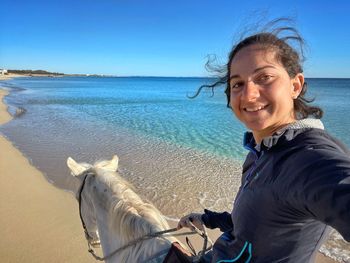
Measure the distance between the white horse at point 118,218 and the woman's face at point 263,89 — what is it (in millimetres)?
1096

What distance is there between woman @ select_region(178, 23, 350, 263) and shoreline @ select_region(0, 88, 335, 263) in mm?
3949

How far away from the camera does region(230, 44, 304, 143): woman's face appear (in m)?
1.44

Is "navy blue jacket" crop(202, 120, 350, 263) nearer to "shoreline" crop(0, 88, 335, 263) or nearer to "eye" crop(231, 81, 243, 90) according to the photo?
"eye" crop(231, 81, 243, 90)

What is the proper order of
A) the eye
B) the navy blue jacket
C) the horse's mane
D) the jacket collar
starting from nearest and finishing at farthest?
the navy blue jacket, the jacket collar, the eye, the horse's mane

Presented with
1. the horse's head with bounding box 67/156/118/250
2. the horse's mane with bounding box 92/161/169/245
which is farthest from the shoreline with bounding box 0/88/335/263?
the horse's mane with bounding box 92/161/169/245

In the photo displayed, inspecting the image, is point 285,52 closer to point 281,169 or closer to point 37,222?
point 281,169

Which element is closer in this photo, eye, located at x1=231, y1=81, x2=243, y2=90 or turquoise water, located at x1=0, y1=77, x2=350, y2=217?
eye, located at x1=231, y1=81, x2=243, y2=90

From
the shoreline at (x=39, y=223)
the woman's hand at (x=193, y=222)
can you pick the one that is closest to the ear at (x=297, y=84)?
the woman's hand at (x=193, y=222)

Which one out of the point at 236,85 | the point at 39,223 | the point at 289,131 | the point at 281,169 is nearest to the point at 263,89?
the point at 236,85

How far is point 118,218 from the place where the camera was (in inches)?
92.9

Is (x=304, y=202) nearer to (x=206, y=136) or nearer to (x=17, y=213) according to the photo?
(x=17, y=213)

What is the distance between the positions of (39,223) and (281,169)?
5.60 m

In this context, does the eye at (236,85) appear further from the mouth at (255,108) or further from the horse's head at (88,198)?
the horse's head at (88,198)

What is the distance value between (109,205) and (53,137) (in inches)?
441
